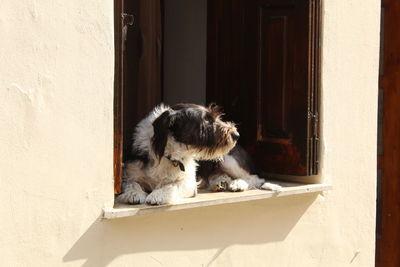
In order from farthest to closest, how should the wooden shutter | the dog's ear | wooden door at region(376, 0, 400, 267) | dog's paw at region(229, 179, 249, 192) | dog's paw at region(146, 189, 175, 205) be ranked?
wooden door at region(376, 0, 400, 267), the wooden shutter, dog's paw at region(229, 179, 249, 192), the dog's ear, dog's paw at region(146, 189, 175, 205)

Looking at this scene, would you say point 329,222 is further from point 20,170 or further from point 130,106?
point 20,170

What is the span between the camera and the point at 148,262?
172 inches

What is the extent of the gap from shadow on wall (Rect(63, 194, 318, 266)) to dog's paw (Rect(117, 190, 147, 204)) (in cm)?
10

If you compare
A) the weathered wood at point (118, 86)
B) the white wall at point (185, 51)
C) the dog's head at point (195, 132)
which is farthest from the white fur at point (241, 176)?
the weathered wood at point (118, 86)

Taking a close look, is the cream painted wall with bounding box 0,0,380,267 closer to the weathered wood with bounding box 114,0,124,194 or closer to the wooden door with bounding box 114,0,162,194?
the weathered wood with bounding box 114,0,124,194

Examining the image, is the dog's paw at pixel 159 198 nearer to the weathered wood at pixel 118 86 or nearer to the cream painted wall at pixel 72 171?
the cream painted wall at pixel 72 171

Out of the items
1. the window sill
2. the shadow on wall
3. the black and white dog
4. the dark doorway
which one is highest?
the dark doorway

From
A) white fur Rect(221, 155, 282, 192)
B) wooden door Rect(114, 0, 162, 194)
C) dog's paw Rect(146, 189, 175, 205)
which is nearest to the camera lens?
dog's paw Rect(146, 189, 175, 205)

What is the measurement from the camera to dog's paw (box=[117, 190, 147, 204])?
434 centimetres

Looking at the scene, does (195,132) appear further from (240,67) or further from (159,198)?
(240,67)

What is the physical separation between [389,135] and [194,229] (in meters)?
3.23

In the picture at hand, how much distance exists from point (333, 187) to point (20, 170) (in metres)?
2.70

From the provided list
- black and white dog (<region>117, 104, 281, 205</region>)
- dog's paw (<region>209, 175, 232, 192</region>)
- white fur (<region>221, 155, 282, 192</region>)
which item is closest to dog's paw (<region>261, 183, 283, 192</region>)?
white fur (<region>221, 155, 282, 192</region>)

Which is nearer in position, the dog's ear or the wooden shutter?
the dog's ear
